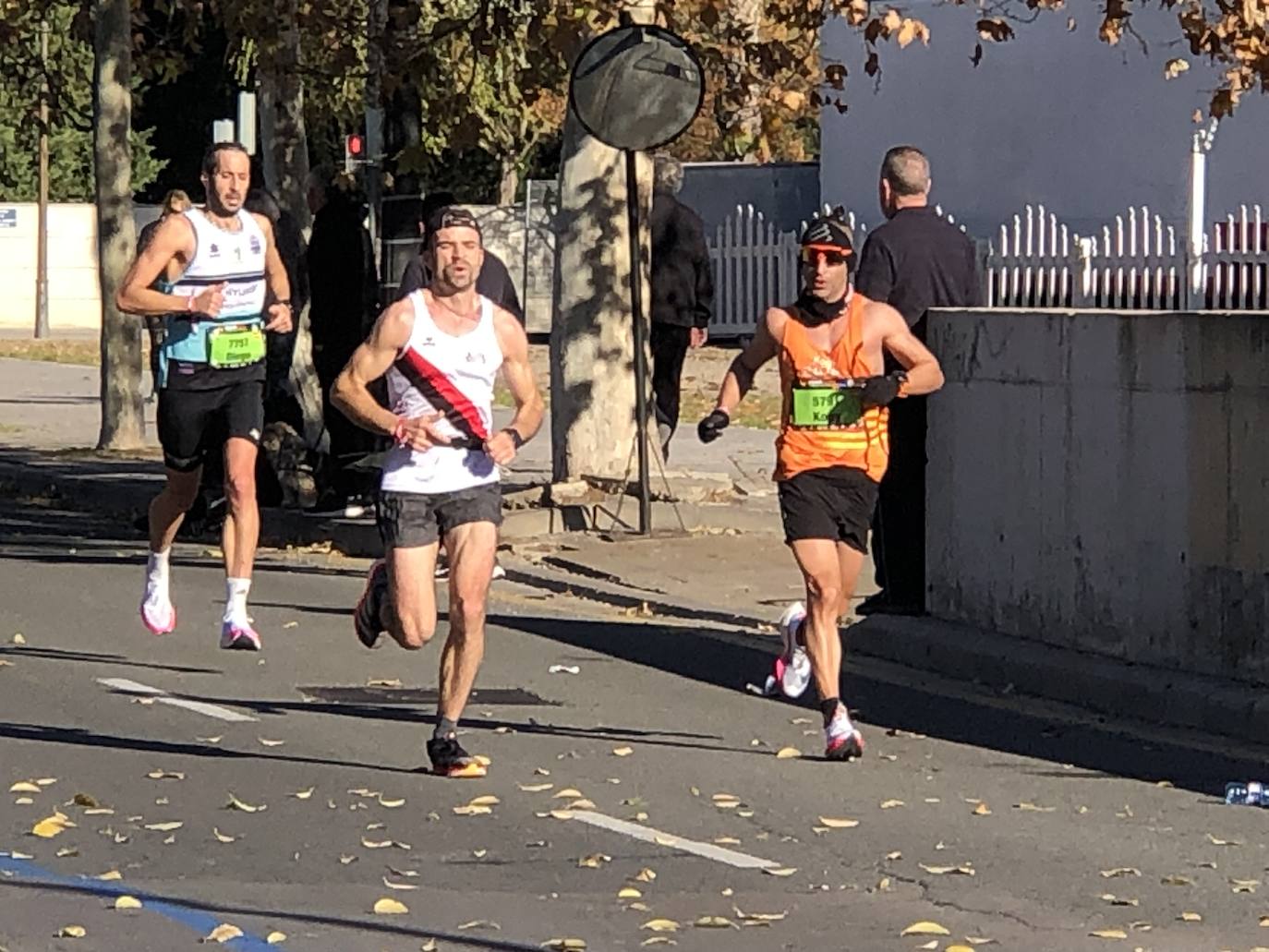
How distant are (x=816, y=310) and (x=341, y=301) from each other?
8.06 meters

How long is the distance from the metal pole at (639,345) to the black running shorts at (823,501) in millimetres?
5804

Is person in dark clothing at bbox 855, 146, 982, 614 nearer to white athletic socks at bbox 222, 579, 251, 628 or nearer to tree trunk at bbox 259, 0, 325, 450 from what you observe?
white athletic socks at bbox 222, 579, 251, 628

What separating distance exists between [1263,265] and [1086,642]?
14.9 metres

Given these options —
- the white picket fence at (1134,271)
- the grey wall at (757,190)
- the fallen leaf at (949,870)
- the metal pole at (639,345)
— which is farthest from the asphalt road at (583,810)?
the grey wall at (757,190)

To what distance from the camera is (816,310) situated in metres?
9.85

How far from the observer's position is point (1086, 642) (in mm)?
11602

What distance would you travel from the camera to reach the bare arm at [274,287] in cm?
1152

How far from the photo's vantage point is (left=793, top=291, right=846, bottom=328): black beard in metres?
9.83

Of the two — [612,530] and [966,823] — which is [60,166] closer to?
[612,530]

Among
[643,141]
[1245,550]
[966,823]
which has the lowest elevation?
[966,823]

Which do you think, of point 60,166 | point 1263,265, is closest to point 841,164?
point 1263,265

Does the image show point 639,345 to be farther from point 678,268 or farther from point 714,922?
point 714,922

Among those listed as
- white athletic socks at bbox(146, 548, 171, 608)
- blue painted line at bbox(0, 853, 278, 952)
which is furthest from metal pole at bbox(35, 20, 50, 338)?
blue painted line at bbox(0, 853, 278, 952)

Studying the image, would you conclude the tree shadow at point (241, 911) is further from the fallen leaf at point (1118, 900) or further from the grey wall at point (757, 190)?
the grey wall at point (757, 190)
